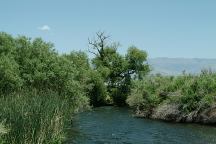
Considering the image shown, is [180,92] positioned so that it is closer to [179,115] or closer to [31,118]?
[179,115]

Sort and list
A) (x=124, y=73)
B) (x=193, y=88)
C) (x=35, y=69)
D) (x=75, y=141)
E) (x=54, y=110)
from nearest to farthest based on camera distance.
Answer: (x=54, y=110) → (x=75, y=141) → (x=35, y=69) → (x=193, y=88) → (x=124, y=73)

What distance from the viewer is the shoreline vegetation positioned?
33.1 meters

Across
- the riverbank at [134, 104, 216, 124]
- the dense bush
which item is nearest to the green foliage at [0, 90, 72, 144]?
the riverbank at [134, 104, 216, 124]

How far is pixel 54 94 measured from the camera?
38344 mm

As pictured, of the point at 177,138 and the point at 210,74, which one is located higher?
the point at 210,74

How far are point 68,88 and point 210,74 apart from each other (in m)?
22.8

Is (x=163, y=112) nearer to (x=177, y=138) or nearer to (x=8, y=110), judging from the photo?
(x=177, y=138)

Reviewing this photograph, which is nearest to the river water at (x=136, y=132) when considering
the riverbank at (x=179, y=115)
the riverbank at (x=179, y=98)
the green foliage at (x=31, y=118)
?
the riverbank at (x=179, y=115)

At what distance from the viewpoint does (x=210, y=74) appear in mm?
67188

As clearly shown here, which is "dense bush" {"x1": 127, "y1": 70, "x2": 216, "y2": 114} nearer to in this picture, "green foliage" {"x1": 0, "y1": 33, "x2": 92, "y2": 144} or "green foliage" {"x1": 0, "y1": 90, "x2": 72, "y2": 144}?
"green foliage" {"x1": 0, "y1": 33, "x2": 92, "y2": 144}

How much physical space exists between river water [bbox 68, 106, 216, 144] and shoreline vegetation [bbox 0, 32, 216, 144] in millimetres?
2244

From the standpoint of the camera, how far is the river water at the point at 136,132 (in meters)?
47.6

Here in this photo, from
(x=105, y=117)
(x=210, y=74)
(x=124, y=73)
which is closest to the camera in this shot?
(x=210, y=74)

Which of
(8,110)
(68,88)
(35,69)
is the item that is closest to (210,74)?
(68,88)
